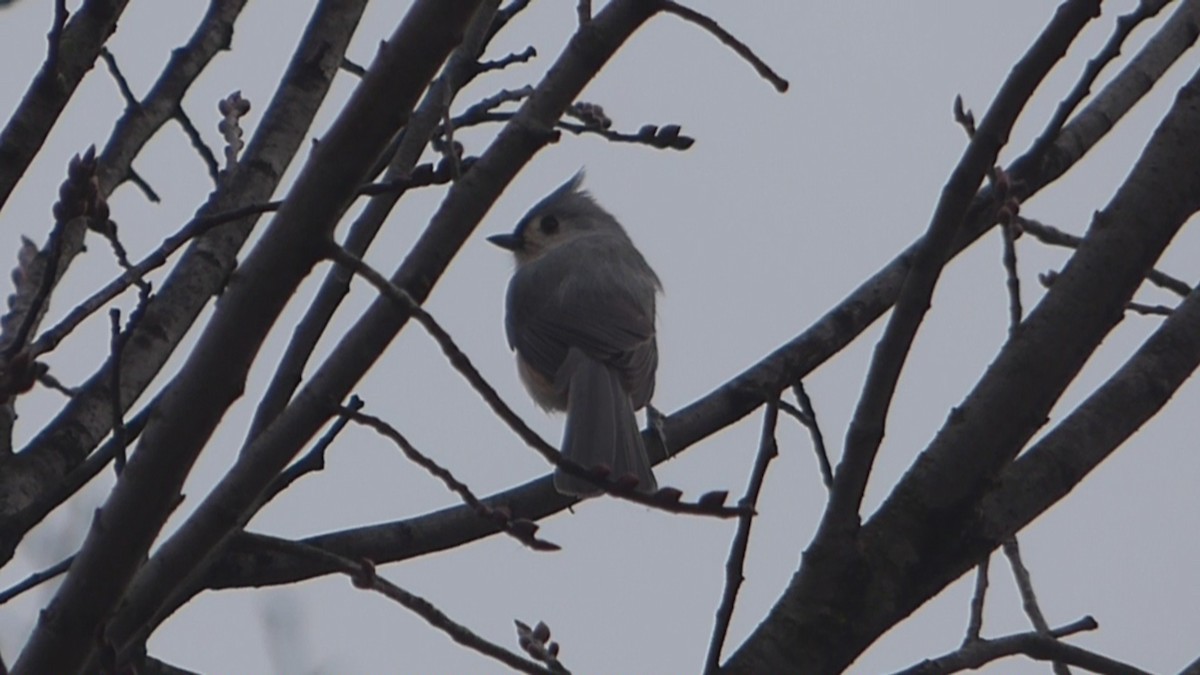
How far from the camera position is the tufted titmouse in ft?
16.8

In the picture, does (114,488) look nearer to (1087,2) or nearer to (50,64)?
(50,64)

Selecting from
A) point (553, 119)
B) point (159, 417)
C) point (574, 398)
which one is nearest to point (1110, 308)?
point (553, 119)

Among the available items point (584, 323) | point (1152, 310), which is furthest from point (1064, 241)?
point (584, 323)

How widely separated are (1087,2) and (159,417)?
1.36 m

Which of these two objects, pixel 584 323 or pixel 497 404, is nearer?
pixel 497 404

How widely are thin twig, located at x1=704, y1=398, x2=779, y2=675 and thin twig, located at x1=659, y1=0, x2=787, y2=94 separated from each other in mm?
454

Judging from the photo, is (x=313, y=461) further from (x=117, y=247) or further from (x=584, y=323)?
(x=584, y=323)

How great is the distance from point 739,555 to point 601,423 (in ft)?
9.42

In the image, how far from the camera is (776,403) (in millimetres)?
2299

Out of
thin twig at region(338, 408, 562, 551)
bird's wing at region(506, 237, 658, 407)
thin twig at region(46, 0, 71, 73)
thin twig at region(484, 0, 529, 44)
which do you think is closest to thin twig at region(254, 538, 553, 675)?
thin twig at region(338, 408, 562, 551)

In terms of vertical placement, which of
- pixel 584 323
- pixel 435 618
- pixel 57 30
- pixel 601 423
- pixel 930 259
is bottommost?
pixel 435 618

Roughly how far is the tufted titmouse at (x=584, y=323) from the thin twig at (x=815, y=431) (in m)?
1.77

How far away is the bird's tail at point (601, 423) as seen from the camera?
469 centimetres

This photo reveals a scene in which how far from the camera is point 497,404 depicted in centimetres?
188
